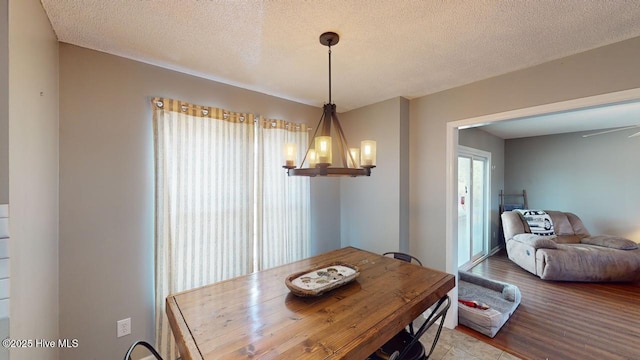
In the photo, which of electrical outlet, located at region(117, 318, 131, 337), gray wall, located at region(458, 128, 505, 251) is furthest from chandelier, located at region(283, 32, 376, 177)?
gray wall, located at region(458, 128, 505, 251)

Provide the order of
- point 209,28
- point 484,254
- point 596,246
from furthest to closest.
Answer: point 484,254, point 596,246, point 209,28

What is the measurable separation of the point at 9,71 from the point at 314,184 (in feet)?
8.02

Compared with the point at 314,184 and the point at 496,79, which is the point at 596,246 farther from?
the point at 314,184

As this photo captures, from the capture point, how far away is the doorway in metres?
3.94

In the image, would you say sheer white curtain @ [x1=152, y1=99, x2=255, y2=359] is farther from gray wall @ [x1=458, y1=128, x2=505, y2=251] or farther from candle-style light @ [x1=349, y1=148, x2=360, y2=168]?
gray wall @ [x1=458, y1=128, x2=505, y2=251]

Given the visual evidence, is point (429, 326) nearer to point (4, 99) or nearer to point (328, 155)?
point (328, 155)

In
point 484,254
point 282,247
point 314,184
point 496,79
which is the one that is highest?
point 496,79

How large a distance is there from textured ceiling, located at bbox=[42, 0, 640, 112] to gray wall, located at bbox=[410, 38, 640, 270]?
103mm

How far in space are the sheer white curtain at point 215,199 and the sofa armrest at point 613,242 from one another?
4.66 metres

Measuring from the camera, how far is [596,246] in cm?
371

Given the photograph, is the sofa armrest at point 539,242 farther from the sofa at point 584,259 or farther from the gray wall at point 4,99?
the gray wall at point 4,99

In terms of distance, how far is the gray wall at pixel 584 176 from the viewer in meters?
4.31

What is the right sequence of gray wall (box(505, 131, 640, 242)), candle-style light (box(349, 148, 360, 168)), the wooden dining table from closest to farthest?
the wooden dining table, candle-style light (box(349, 148, 360, 168)), gray wall (box(505, 131, 640, 242))

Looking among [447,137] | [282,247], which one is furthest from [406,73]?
[282,247]
